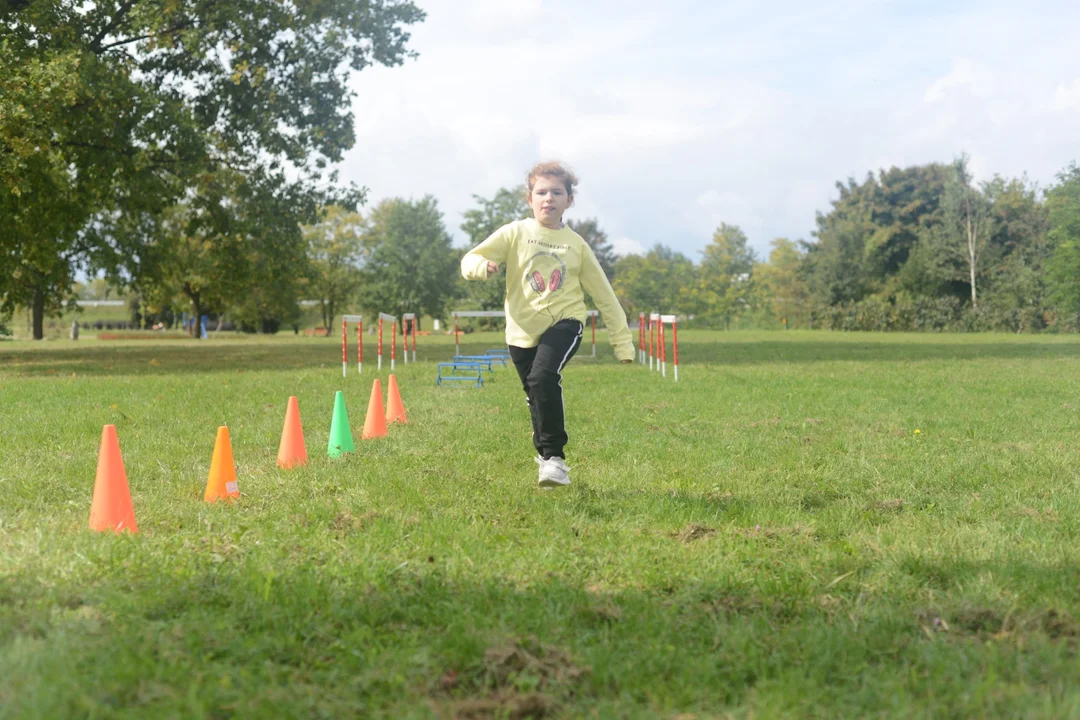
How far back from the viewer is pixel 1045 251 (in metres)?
53.4

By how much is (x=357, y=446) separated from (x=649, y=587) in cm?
421

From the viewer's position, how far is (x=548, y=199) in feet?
18.5

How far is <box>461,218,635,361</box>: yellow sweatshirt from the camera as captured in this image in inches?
224

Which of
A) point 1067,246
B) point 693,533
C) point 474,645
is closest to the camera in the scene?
point 474,645

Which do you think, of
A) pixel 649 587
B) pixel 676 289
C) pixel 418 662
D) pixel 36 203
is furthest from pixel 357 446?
pixel 676 289

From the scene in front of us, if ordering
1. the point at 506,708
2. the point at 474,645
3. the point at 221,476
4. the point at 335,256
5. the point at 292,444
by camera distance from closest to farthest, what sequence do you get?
the point at 506,708 → the point at 474,645 → the point at 221,476 → the point at 292,444 → the point at 335,256

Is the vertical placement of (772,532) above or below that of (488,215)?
below

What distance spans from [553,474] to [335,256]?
66.9m

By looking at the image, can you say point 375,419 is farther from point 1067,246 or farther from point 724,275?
point 724,275

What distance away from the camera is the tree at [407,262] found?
7438 centimetres

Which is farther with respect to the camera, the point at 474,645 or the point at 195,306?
the point at 195,306

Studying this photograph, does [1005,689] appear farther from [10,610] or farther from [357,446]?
[357,446]

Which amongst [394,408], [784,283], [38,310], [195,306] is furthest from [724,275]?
[394,408]

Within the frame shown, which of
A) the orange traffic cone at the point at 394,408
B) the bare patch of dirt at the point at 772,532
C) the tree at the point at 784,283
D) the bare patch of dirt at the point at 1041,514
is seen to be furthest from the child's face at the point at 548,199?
the tree at the point at 784,283
